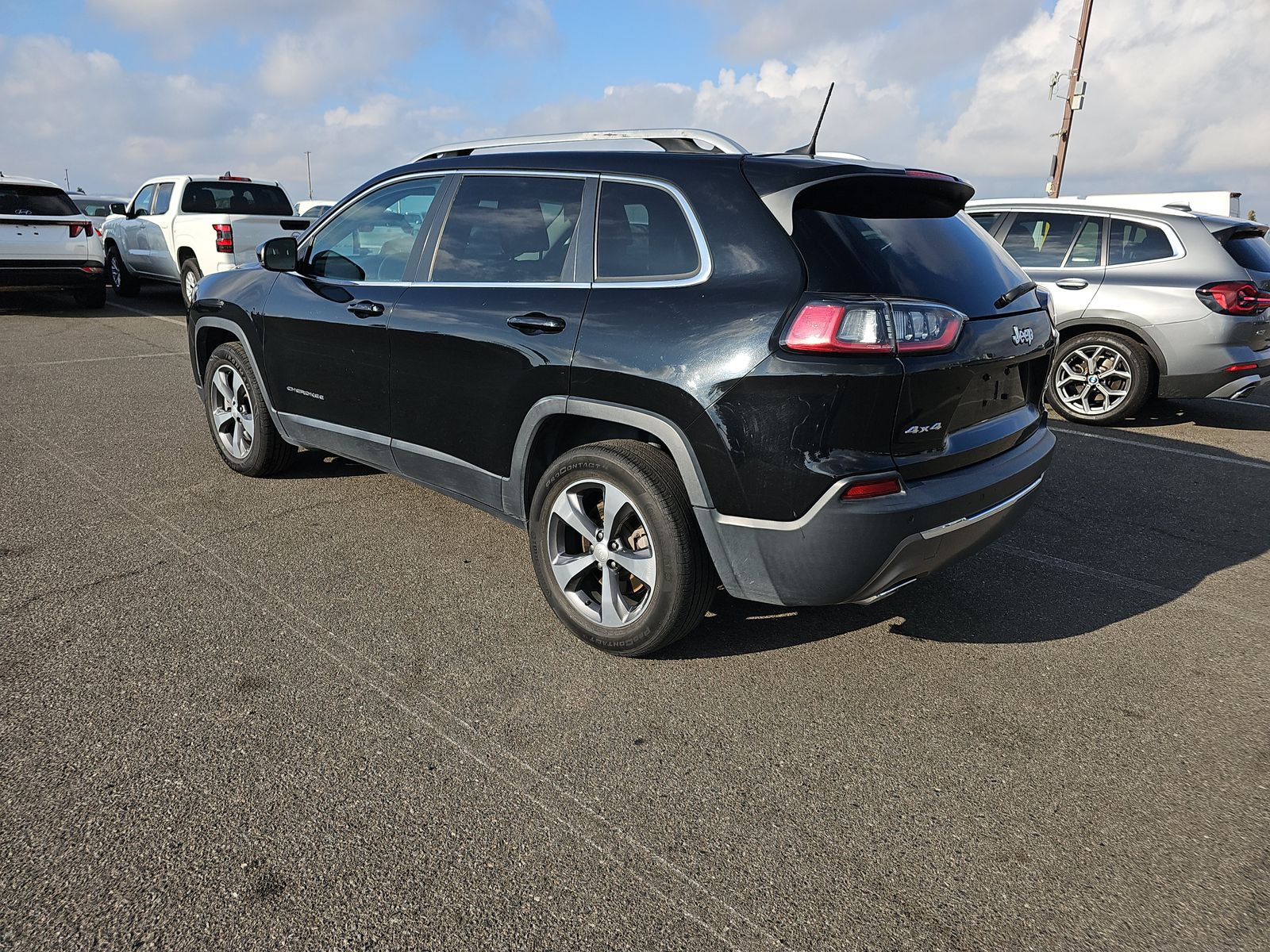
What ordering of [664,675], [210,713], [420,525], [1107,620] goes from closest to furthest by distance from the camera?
1. [210,713]
2. [664,675]
3. [1107,620]
4. [420,525]

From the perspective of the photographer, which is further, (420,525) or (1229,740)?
(420,525)

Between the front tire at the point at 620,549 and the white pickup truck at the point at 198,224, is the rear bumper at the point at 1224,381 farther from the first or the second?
the white pickup truck at the point at 198,224

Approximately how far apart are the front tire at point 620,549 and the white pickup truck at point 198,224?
9.62 m

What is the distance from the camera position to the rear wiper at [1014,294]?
3.18m

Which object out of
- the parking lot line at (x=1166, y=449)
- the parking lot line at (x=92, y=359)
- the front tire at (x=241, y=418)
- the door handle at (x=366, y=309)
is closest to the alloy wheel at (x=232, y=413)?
the front tire at (x=241, y=418)

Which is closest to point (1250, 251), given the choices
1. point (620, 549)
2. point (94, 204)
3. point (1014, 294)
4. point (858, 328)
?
point (1014, 294)

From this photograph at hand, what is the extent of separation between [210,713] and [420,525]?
182 cm

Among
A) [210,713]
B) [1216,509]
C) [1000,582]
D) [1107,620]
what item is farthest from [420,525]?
[1216,509]

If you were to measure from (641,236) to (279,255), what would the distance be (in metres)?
2.24

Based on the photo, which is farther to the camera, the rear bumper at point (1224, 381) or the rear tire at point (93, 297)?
the rear tire at point (93, 297)

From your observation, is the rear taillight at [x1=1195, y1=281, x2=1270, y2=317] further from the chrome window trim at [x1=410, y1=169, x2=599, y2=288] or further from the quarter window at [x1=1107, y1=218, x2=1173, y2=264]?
the chrome window trim at [x1=410, y1=169, x2=599, y2=288]

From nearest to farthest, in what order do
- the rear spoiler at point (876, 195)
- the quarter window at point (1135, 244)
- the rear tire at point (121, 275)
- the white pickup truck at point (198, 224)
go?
the rear spoiler at point (876, 195) → the quarter window at point (1135, 244) → the white pickup truck at point (198, 224) → the rear tire at point (121, 275)

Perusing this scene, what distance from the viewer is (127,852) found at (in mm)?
2256

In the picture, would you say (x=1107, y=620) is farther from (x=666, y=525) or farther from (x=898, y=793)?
(x=666, y=525)
